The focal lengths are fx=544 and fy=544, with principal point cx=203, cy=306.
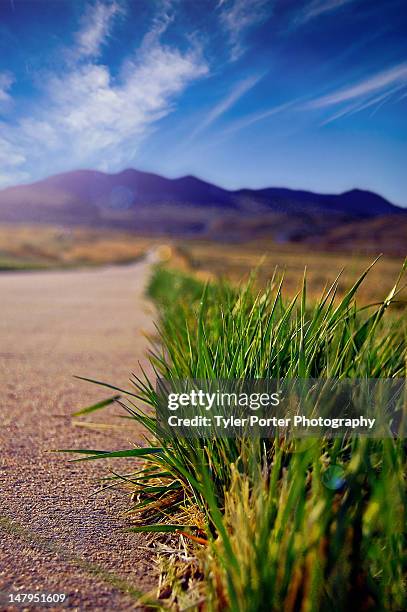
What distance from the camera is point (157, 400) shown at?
210cm

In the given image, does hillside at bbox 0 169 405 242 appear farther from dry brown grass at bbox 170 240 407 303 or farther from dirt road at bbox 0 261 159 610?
dirt road at bbox 0 261 159 610

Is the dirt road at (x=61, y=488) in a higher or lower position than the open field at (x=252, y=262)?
lower

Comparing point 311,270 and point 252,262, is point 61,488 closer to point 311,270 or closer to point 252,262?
point 311,270

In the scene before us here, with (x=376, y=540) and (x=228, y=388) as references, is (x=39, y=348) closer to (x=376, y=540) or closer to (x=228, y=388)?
(x=228, y=388)


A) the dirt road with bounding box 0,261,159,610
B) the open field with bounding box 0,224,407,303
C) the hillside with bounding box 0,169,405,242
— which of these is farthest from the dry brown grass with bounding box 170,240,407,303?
the hillside with bounding box 0,169,405,242

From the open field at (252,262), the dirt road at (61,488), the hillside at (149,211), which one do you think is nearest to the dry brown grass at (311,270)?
the open field at (252,262)

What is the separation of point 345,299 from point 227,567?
1.02m

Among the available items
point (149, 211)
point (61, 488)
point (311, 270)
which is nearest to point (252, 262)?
point (311, 270)

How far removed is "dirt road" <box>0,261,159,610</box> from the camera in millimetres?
1633

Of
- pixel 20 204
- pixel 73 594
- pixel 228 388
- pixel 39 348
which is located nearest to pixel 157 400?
pixel 228 388

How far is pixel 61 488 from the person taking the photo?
7.46ft

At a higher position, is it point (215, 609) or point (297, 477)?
point (297, 477)

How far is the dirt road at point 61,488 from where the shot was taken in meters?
1.63

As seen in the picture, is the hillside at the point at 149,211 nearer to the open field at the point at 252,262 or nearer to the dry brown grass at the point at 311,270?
the open field at the point at 252,262
